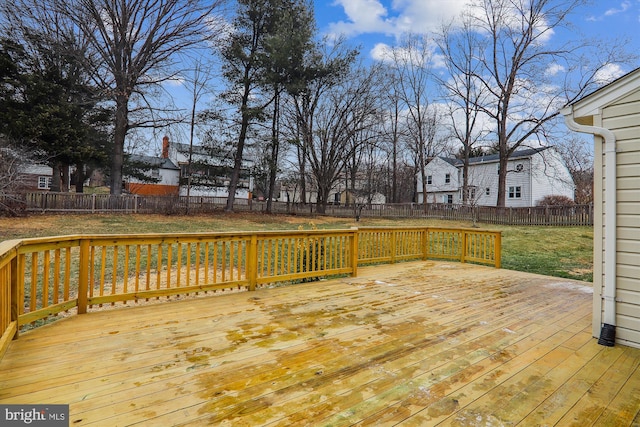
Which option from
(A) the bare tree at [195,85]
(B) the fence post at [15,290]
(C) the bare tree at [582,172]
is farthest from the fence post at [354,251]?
(C) the bare tree at [582,172]

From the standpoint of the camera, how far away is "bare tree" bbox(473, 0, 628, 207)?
601 inches

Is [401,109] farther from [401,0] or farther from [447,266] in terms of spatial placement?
[447,266]

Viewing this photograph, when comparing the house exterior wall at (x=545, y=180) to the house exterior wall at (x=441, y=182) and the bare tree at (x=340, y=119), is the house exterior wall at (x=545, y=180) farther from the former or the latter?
the bare tree at (x=340, y=119)

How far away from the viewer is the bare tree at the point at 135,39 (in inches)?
530

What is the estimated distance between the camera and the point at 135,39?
14.0m

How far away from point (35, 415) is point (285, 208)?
60.7 feet

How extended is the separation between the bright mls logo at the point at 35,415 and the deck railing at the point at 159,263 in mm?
630

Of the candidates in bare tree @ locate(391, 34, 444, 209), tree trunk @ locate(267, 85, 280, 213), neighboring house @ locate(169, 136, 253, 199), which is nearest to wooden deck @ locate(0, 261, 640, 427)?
tree trunk @ locate(267, 85, 280, 213)

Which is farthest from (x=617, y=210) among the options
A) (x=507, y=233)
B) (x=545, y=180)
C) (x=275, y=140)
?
(x=545, y=180)

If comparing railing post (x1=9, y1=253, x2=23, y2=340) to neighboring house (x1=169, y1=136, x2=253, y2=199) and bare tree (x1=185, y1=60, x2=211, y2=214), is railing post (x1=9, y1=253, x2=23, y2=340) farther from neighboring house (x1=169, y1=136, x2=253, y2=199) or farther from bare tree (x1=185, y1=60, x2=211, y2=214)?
neighboring house (x1=169, y1=136, x2=253, y2=199)

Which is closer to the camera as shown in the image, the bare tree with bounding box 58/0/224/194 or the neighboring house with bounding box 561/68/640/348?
the neighboring house with bounding box 561/68/640/348

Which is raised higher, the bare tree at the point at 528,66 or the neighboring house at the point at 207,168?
the bare tree at the point at 528,66

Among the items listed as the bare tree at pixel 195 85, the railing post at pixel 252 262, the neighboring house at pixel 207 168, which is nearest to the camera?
the railing post at pixel 252 262

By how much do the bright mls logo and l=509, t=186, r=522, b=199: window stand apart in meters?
26.8
